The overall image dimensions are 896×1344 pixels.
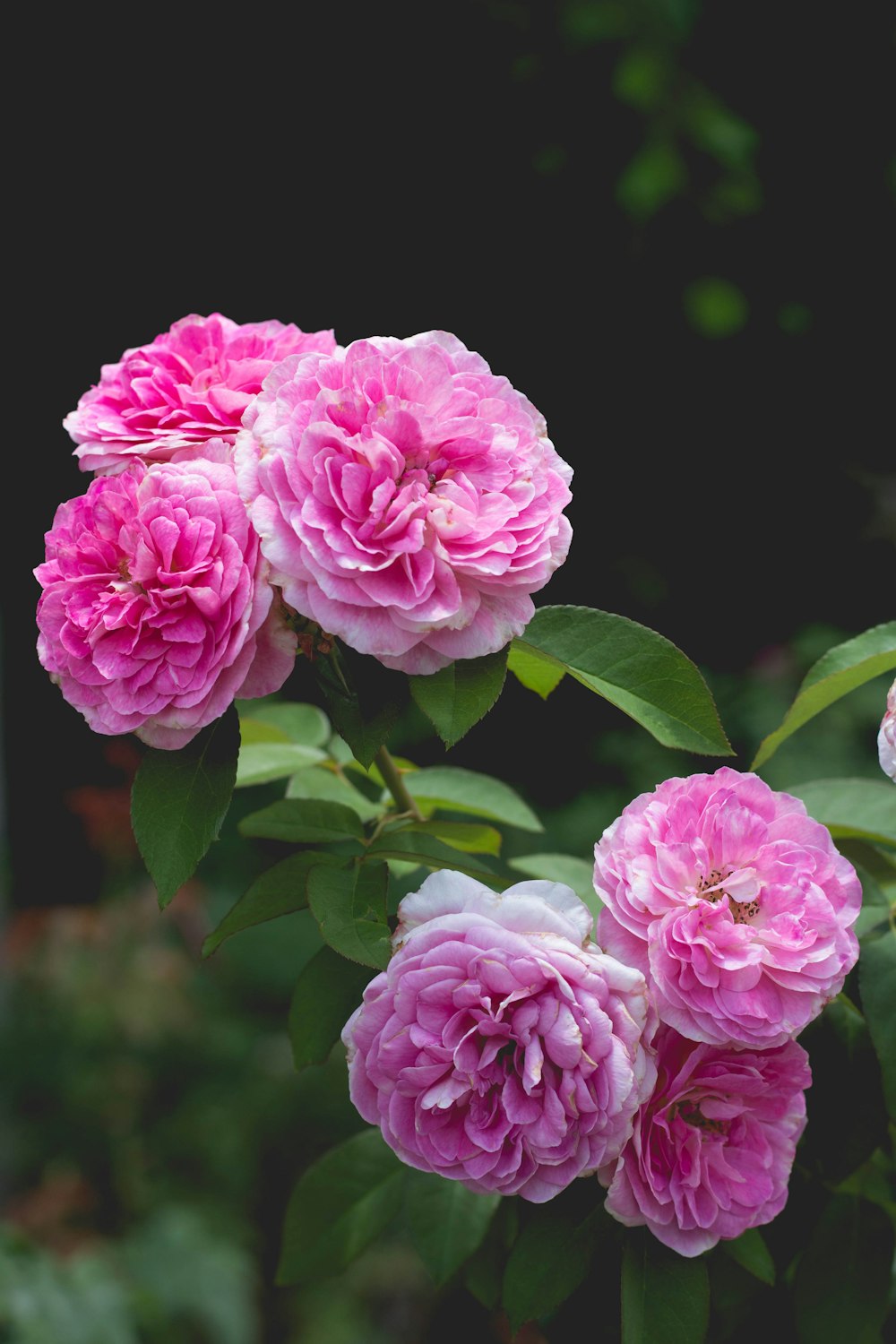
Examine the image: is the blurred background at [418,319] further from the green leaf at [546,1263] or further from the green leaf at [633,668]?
the green leaf at [633,668]

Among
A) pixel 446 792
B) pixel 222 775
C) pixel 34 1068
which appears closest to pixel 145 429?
pixel 222 775

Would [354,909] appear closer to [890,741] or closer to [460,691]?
[460,691]

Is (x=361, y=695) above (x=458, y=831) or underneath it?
above

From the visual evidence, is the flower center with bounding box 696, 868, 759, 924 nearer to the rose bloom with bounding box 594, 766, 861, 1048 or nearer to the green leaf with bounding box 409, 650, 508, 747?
the rose bloom with bounding box 594, 766, 861, 1048

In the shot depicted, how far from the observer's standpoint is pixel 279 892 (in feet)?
1.77

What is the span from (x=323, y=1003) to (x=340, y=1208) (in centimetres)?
19

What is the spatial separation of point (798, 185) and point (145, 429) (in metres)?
1.93

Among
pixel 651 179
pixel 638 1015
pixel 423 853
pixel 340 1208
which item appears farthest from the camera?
pixel 651 179

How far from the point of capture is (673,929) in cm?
45

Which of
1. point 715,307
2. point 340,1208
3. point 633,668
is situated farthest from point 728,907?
point 715,307

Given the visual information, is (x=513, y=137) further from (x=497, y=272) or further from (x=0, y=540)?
(x=0, y=540)

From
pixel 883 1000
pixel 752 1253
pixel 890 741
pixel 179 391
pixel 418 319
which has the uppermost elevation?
pixel 179 391

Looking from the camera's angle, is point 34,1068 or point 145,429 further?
point 34,1068

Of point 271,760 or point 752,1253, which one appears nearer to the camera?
point 752,1253
